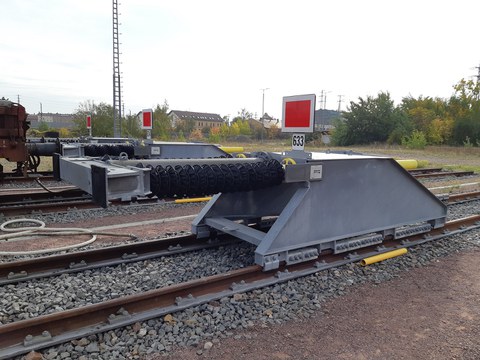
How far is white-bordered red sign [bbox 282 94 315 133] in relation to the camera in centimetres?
473

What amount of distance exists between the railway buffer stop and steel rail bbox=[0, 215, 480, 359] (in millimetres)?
163

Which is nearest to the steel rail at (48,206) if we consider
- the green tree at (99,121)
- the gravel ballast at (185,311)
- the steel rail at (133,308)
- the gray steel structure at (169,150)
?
the gray steel structure at (169,150)

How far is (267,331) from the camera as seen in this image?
3.43 m

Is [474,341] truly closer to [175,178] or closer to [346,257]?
[346,257]

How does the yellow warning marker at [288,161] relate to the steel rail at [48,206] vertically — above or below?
above

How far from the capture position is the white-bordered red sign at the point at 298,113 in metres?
4.73

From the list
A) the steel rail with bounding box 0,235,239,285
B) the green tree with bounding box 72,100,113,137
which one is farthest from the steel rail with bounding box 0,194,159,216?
the green tree with bounding box 72,100,113,137

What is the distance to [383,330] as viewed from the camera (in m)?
3.57

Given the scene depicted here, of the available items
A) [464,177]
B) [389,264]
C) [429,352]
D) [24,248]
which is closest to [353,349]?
[429,352]

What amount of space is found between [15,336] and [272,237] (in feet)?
8.34

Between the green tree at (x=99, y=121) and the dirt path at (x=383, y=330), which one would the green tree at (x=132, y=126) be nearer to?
the green tree at (x=99, y=121)

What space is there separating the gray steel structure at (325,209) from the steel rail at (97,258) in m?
0.25

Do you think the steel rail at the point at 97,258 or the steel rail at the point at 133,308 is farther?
the steel rail at the point at 97,258

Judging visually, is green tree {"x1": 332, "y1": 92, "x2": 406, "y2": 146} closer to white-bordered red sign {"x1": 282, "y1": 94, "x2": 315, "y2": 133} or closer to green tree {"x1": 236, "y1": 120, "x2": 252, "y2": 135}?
green tree {"x1": 236, "y1": 120, "x2": 252, "y2": 135}
